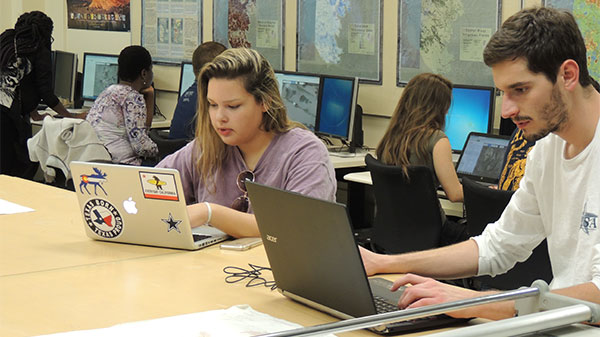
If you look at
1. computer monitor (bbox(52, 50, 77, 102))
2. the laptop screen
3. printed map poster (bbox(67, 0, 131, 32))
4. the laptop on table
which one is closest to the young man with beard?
the laptop on table

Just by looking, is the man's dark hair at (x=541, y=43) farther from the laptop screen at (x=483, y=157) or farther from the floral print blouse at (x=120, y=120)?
the floral print blouse at (x=120, y=120)

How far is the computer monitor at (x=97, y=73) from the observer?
22.6ft

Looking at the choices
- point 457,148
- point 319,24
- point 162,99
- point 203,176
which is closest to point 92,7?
point 162,99

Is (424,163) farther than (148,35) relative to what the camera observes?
No

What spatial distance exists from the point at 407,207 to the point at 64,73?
4482mm

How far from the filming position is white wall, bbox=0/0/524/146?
16.5 ft

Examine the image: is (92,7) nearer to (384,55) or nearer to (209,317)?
→ (384,55)

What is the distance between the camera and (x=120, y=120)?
5.02 metres

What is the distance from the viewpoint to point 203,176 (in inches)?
107

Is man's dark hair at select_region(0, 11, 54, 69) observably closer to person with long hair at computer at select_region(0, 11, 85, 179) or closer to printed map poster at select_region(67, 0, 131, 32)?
person with long hair at computer at select_region(0, 11, 85, 179)

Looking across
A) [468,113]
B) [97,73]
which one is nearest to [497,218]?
[468,113]

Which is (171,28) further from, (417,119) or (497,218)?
(497,218)

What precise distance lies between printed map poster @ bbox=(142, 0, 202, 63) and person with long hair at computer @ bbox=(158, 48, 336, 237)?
3.85m

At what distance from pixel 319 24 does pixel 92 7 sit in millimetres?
2764
